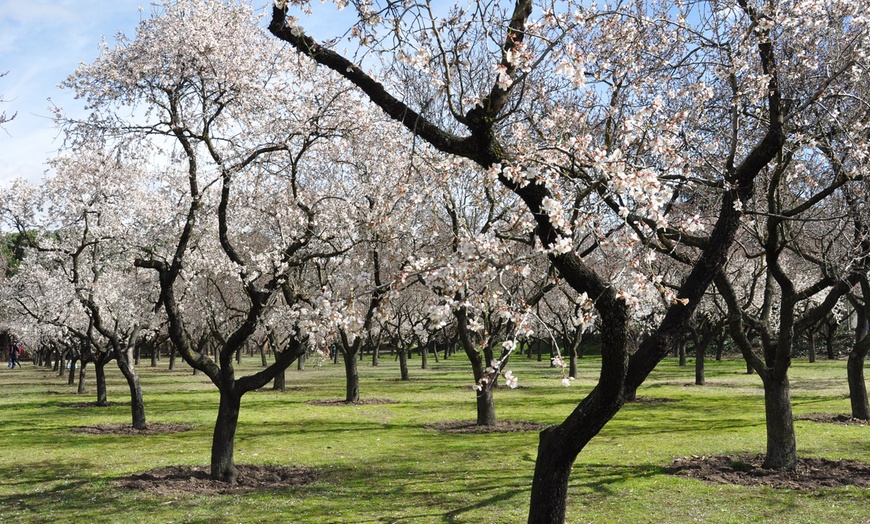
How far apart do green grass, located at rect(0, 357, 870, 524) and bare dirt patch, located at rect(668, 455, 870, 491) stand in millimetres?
471

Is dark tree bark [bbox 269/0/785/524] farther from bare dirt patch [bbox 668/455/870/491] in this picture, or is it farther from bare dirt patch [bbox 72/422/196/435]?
bare dirt patch [bbox 72/422/196/435]

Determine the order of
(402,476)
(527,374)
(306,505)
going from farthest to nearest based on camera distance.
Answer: (527,374) < (402,476) < (306,505)

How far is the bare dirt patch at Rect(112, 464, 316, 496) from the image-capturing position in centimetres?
1273

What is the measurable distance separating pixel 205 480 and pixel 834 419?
686 inches

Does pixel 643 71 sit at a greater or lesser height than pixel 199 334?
greater

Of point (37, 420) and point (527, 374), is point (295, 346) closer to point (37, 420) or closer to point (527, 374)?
point (37, 420)

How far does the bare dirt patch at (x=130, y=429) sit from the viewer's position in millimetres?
20844

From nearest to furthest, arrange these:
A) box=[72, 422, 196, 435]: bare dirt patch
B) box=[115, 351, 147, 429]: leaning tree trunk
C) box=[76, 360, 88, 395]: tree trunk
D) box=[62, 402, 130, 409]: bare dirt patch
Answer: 1. box=[72, 422, 196, 435]: bare dirt patch
2. box=[115, 351, 147, 429]: leaning tree trunk
3. box=[62, 402, 130, 409]: bare dirt patch
4. box=[76, 360, 88, 395]: tree trunk

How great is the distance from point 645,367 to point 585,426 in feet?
2.85

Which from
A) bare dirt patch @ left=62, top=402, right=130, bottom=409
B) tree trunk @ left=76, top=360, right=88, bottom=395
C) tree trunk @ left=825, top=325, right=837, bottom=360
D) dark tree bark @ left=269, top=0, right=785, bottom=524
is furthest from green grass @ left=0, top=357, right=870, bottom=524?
tree trunk @ left=825, top=325, right=837, bottom=360

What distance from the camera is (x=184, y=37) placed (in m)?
13.1

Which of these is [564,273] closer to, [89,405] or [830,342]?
[89,405]

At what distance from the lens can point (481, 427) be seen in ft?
69.5

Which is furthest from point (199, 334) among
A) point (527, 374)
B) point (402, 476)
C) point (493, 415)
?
point (402, 476)
